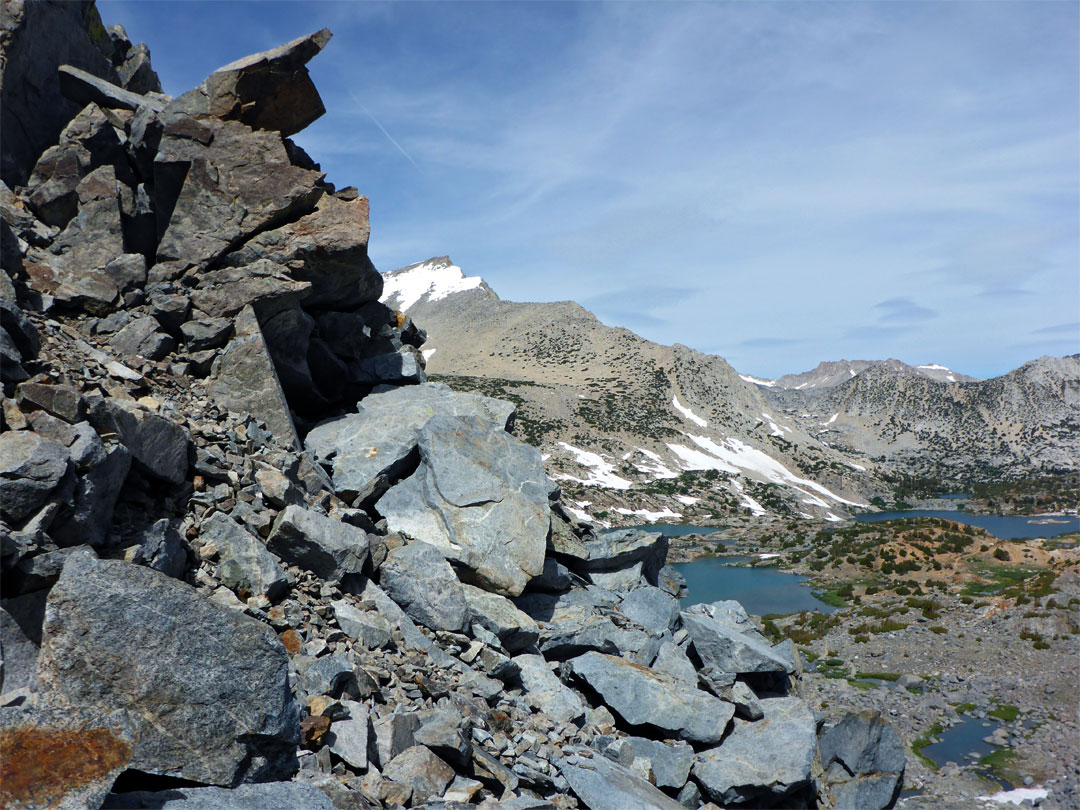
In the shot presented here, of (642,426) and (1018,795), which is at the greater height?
(642,426)

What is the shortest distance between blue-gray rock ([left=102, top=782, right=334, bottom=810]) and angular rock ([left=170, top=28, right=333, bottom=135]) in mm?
15591

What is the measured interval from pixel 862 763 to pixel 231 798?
16989 millimetres

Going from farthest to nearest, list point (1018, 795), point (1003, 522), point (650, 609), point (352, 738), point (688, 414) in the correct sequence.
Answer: point (688, 414), point (1003, 522), point (1018, 795), point (650, 609), point (352, 738)

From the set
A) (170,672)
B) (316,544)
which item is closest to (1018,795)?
(316,544)

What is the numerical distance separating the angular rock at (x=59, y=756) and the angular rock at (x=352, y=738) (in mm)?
2652

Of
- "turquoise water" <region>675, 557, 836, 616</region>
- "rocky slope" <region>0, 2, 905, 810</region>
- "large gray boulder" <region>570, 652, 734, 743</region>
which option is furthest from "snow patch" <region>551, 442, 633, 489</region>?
"large gray boulder" <region>570, 652, 734, 743</region>

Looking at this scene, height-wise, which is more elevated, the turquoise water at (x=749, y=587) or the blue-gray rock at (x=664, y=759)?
the blue-gray rock at (x=664, y=759)

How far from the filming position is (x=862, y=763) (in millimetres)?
16516

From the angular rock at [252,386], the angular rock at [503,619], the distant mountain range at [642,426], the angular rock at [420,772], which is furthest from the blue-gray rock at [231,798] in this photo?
the distant mountain range at [642,426]

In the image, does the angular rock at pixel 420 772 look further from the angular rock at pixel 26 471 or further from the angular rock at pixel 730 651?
the angular rock at pixel 730 651

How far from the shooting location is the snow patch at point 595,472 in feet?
320

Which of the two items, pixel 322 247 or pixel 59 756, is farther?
pixel 322 247

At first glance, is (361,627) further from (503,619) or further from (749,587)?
(749,587)

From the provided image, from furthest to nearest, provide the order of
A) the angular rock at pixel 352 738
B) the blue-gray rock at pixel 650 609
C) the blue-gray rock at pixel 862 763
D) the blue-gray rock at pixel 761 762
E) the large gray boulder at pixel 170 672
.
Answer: the blue-gray rock at pixel 862 763 < the blue-gray rock at pixel 650 609 < the blue-gray rock at pixel 761 762 < the angular rock at pixel 352 738 < the large gray boulder at pixel 170 672
